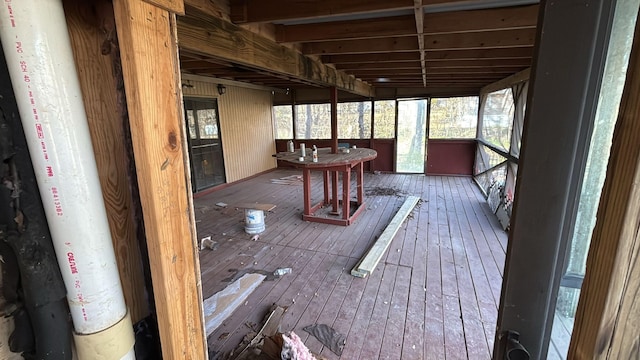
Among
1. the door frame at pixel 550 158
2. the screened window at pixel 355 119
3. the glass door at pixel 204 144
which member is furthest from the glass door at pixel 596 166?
the screened window at pixel 355 119

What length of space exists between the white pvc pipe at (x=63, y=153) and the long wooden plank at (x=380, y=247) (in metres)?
2.37

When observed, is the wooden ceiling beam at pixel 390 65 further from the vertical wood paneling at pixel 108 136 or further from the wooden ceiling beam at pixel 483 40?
the vertical wood paneling at pixel 108 136

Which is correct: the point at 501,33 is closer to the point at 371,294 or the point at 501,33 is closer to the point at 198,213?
the point at 371,294

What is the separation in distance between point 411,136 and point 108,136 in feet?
25.2

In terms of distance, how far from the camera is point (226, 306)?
7.77ft

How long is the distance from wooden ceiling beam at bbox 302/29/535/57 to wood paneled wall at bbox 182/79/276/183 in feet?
12.9

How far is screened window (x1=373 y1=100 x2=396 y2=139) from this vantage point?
7.78 m

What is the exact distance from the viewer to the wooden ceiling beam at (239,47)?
179 cm

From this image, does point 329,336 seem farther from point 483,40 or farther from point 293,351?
point 483,40

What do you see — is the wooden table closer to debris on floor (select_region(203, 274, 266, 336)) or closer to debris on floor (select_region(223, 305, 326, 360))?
debris on floor (select_region(203, 274, 266, 336))

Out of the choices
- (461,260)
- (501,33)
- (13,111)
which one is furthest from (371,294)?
(501,33)

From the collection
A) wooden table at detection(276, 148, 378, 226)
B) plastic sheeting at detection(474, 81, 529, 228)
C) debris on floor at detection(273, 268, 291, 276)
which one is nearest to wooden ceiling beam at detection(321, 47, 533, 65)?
plastic sheeting at detection(474, 81, 529, 228)

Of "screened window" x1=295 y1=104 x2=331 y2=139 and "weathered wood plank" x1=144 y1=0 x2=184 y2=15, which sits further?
"screened window" x1=295 y1=104 x2=331 y2=139

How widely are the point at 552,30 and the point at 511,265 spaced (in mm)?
451
